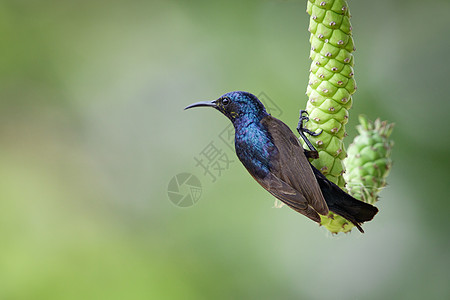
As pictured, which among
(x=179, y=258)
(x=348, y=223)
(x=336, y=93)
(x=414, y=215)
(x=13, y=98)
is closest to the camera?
(x=336, y=93)

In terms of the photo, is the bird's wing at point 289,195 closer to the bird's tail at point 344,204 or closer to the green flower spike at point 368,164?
the bird's tail at point 344,204

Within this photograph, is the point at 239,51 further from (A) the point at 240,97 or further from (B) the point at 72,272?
(A) the point at 240,97

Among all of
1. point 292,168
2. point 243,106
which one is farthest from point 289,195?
point 243,106

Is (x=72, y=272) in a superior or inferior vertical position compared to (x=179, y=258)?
inferior

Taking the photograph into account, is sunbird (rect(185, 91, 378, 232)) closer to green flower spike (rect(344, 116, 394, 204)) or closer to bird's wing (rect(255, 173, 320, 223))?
bird's wing (rect(255, 173, 320, 223))

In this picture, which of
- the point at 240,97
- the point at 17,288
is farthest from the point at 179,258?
the point at 240,97

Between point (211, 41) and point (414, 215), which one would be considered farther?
point (211, 41)

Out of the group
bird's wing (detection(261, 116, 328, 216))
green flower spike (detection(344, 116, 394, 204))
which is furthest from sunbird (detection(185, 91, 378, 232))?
green flower spike (detection(344, 116, 394, 204))
